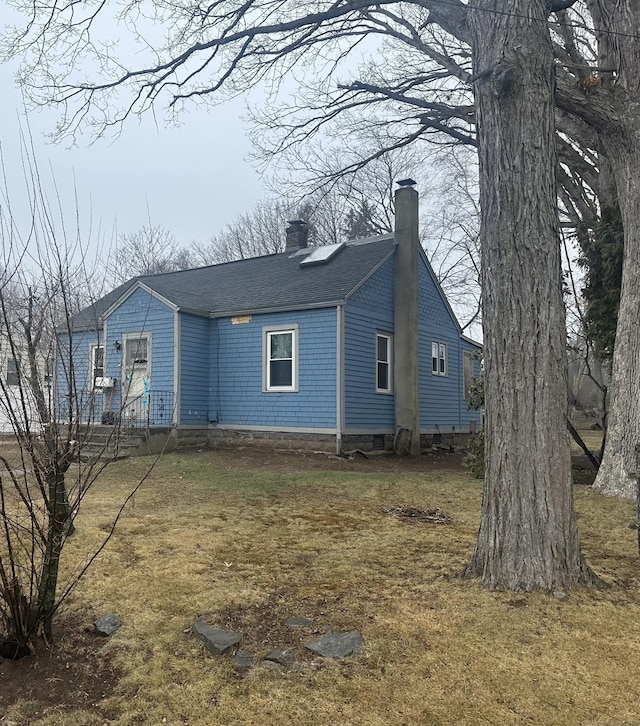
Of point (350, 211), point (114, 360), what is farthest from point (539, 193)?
point (350, 211)

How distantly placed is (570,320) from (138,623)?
A: 86.6ft

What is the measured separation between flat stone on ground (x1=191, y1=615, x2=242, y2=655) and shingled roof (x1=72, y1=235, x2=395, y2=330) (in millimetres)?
9839

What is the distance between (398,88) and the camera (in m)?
13.1

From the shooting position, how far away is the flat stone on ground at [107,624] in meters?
3.50

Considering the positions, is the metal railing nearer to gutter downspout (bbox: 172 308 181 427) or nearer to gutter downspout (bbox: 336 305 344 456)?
gutter downspout (bbox: 172 308 181 427)

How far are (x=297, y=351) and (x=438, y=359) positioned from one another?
5408 millimetres

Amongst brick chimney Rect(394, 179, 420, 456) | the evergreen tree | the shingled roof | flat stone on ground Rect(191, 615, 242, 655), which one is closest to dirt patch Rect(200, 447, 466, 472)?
brick chimney Rect(394, 179, 420, 456)

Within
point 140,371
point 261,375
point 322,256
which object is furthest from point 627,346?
point 140,371

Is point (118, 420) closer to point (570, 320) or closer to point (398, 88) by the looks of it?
point (398, 88)

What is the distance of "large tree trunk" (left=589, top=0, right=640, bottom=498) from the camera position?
787 centimetres

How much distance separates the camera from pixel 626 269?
821cm

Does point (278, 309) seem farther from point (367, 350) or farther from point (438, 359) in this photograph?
point (438, 359)

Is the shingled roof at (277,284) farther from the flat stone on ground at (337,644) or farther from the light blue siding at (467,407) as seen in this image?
the flat stone on ground at (337,644)

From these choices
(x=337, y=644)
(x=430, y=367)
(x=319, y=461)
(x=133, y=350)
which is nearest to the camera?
(x=337, y=644)
